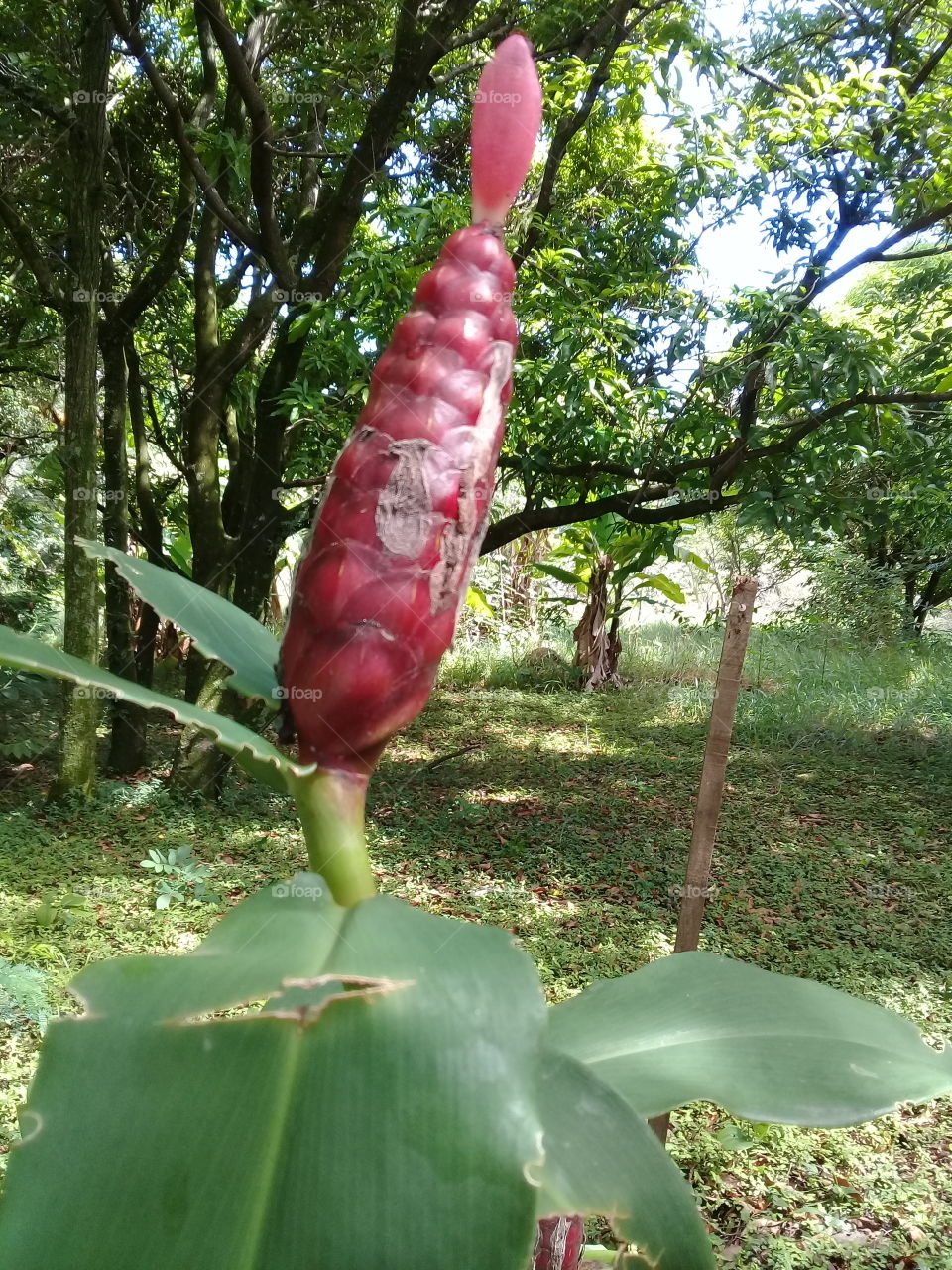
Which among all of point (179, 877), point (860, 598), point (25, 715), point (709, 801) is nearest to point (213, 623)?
point (709, 801)

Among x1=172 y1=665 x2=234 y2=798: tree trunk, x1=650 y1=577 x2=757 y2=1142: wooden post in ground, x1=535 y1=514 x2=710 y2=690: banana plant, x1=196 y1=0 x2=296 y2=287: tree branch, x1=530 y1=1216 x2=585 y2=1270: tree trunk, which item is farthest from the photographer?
x1=535 y1=514 x2=710 y2=690: banana plant

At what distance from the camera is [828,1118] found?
0.45m

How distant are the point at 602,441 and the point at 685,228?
129 centimetres

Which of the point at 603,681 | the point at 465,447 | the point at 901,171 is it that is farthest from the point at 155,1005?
the point at 603,681

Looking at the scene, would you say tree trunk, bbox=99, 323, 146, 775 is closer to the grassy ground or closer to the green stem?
the grassy ground

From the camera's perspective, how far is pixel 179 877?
10.4 ft

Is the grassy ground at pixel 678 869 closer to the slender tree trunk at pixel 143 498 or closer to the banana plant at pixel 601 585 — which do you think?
the slender tree trunk at pixel 143 498

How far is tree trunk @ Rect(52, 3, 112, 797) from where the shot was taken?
3.45m

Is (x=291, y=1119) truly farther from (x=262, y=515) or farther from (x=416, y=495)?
(x=262, y=515)

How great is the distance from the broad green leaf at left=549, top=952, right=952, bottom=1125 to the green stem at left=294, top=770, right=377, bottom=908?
0.24 meters

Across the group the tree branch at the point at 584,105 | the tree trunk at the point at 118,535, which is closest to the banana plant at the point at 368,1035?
the tree branch at the point at 584,105

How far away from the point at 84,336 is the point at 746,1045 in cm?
384

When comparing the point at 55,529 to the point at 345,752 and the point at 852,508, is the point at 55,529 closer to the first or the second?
the point at 852,508

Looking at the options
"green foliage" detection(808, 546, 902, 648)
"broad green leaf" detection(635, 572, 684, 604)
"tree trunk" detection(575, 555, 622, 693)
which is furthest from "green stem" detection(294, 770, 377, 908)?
"green foliage" detection(808, 546, 902, 648)
